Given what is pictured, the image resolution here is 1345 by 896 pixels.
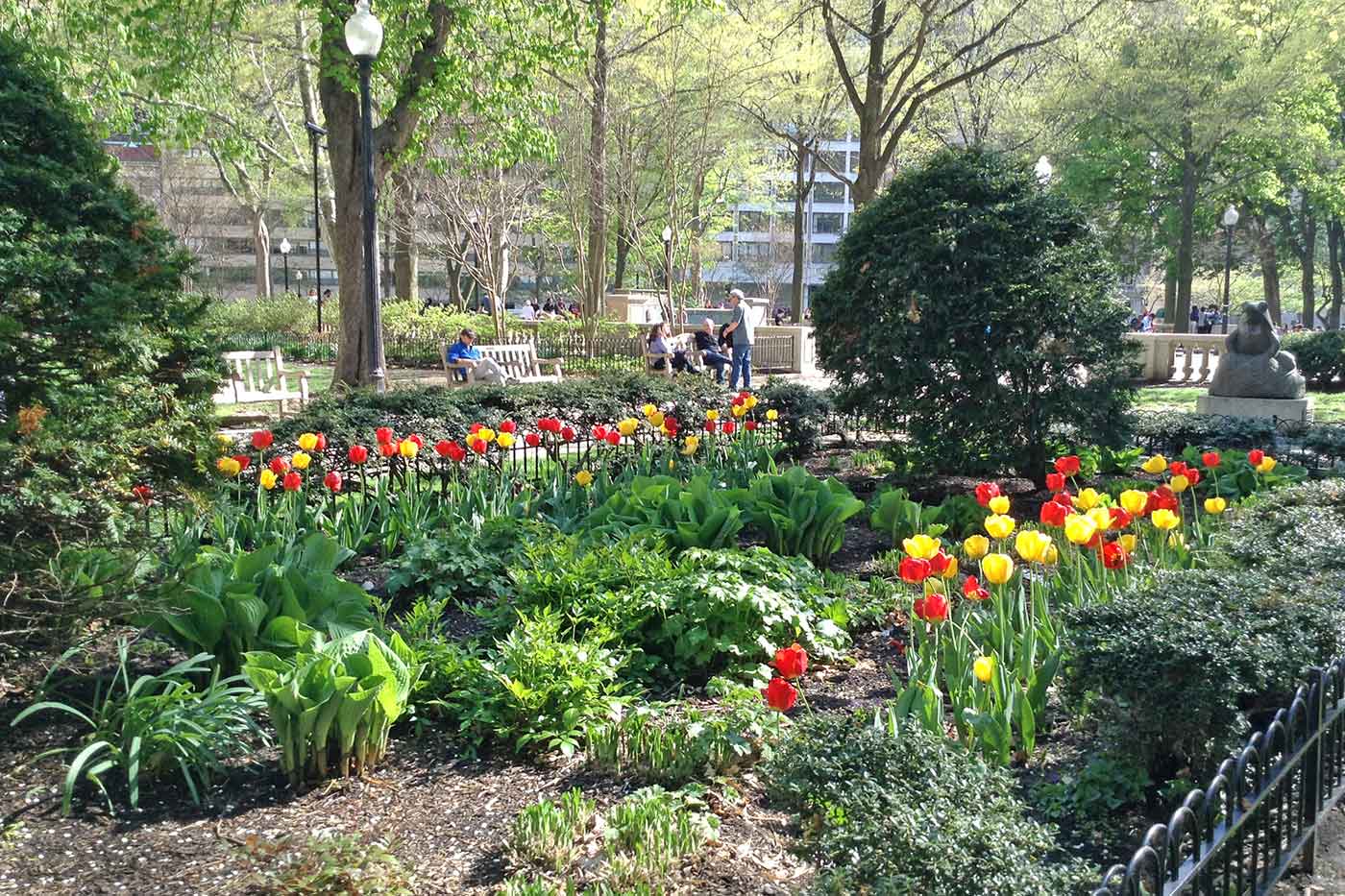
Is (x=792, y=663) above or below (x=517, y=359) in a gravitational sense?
below

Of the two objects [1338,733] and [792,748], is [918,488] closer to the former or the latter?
[1338,733]

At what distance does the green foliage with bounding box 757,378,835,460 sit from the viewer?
405 inches

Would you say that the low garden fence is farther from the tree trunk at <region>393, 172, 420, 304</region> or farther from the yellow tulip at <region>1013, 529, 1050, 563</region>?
the tree trunk at <region>393, 172, 420, 304</region>

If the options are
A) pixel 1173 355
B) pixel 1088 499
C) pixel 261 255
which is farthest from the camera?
pixel 261 255

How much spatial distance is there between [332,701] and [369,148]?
869cm

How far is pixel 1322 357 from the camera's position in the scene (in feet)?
66.0

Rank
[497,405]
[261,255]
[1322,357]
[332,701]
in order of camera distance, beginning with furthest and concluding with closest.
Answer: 1. [261,255]
2. [1322,357]
3. [497,405]
4. [332,701]

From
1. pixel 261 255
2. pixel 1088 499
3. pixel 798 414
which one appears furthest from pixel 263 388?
pixel 261 255

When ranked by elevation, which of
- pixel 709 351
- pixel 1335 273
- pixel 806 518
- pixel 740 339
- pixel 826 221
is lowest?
pixel 806 518

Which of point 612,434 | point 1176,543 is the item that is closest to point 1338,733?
point 1176,543

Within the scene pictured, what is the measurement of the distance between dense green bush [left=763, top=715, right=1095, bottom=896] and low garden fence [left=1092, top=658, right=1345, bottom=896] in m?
0.21

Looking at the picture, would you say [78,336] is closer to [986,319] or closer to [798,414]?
[986,319]

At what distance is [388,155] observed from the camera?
47.5ft

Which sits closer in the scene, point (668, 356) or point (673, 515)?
point (673, 515)
